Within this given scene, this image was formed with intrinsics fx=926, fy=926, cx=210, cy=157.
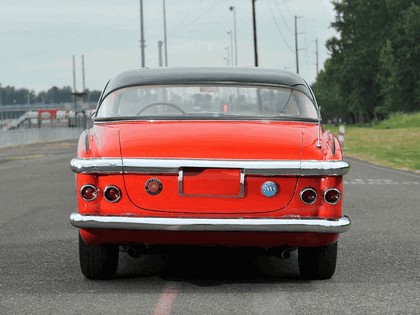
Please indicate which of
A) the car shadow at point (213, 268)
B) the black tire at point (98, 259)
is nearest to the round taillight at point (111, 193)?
the black tire at point (98, 259)

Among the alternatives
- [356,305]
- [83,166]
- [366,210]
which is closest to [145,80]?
[83,166]

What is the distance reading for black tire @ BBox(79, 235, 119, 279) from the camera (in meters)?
6.80

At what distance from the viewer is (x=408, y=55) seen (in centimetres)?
8981

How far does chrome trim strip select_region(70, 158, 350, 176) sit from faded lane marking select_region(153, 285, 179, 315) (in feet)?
2.79

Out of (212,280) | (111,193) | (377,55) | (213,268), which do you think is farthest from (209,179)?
(377,55)

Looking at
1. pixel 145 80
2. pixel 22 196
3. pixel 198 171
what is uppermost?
pixel 145 80

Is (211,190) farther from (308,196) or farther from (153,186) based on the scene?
(308,196)

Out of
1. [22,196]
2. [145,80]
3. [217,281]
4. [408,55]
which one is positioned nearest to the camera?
[217,281]

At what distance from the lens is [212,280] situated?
7027 millimetres

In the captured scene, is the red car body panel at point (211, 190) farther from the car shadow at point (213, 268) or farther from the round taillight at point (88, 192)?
the car shadow at point (213, 268)

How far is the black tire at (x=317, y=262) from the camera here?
22.4ft

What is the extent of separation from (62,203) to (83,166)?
25.1 feet

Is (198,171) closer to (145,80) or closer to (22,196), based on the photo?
(145,80)

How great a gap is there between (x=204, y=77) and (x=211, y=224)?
5.51 ft
